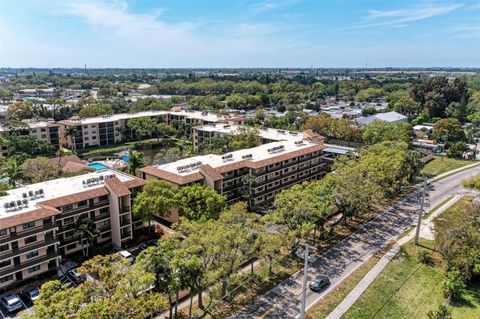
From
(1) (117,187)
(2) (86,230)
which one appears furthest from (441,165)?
(2) (86,230)

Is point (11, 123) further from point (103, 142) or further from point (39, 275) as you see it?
point (39, 275)

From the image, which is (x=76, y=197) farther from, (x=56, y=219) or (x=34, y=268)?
(x=34, y=268)

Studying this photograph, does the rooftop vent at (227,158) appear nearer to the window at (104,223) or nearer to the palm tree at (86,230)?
the window at (104,223)

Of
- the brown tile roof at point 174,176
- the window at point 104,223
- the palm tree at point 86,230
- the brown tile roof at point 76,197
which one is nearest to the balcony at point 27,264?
the palm tree at point 86,230

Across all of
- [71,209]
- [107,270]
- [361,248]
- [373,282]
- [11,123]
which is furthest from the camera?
[11,123]

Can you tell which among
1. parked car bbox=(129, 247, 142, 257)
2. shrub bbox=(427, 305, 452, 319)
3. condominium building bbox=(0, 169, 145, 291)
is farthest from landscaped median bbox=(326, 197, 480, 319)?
condominium building bbox=(0, 169, 145, 291)

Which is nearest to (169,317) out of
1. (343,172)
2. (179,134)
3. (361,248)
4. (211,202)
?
(211,202)
